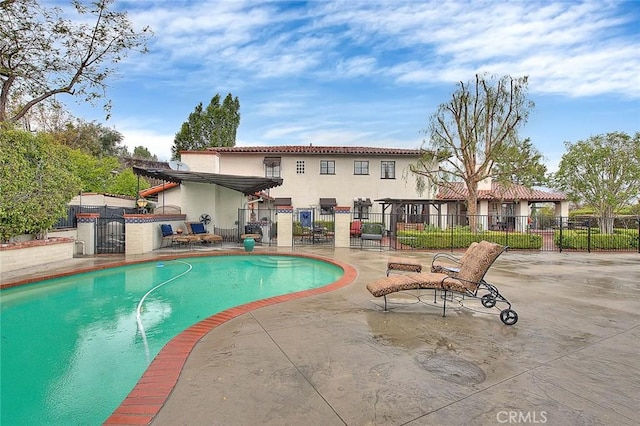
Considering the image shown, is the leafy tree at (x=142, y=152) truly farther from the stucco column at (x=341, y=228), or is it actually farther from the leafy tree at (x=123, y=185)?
the stucco column at (x=341, y=228)

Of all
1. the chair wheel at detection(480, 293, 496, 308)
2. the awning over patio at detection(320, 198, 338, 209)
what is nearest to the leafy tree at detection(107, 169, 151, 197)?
the awning over patio at detection(320, 198, 338, 209)

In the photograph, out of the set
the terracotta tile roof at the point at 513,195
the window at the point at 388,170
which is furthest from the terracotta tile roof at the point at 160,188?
the terracotta tile roof at the point at 513,195

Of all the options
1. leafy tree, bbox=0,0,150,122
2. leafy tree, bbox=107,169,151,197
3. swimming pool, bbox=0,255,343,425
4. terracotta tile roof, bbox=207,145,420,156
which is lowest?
swimming pool, bbox=0,255,343,425

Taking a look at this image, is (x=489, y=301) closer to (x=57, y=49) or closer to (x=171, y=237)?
(x=171, y=237)

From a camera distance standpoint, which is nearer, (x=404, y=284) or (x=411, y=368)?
(x=411, y=368)

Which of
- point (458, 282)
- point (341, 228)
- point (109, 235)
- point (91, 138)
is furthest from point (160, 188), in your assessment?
point (91, 138)

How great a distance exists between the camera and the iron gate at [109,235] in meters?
12.2

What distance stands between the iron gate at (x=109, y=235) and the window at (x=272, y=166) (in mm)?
13032

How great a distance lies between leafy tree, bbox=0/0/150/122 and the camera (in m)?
12.4

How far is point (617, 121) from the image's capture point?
17.4 m

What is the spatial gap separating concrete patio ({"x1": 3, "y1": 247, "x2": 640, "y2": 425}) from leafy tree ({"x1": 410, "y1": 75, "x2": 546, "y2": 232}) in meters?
12.5

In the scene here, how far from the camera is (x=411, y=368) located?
3.03m

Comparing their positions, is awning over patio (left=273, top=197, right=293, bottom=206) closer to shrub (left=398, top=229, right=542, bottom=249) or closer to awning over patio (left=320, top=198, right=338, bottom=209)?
awning over patio (left=320, top=198, right=338, bottom=209)

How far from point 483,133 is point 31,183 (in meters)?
19.3
